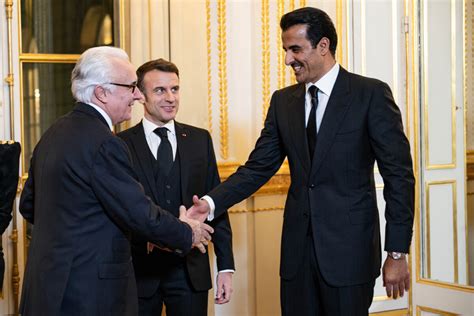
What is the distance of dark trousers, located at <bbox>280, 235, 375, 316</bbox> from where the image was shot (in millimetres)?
2725

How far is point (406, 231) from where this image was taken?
2.77 metres

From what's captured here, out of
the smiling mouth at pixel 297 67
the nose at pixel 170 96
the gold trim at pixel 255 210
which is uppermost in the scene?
the smiling mouth at pixel 297 67

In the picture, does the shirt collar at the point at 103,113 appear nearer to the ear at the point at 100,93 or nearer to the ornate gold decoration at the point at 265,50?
the ear at the point at 100,93

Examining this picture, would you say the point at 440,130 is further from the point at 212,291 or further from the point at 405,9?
the point at 212,291

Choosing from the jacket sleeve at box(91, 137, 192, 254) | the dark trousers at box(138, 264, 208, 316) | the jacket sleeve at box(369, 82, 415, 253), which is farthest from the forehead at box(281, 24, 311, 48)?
the dark trousers at box(138, 264, 208, 316)

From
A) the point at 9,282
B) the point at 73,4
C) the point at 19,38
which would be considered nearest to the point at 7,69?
the point at 19,38

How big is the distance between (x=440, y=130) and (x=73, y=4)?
2.28 meters

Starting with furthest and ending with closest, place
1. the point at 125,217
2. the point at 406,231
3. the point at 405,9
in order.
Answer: the point at 405,9 → the point at 406,231 → the point at 125,217

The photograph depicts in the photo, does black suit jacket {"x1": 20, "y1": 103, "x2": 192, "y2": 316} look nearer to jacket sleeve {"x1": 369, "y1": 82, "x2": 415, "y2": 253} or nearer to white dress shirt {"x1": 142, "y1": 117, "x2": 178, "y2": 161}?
white dress shirt {"x1": 142, "y1": 117, "x2": 178, "y2": 161}

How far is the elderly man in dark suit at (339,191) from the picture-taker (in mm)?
2756

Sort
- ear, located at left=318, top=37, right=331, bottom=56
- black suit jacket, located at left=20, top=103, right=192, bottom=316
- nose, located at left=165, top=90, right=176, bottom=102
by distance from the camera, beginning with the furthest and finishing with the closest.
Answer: nose, located at left=165, top=90, right=176, bottom=102, ear, located at left=318, top=37, right=331, bottom=56, black suit jacket, located at left=20, top=103, right=192, bottom=316

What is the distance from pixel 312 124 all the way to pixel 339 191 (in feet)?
0.95

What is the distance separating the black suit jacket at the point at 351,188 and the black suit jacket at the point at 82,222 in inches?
26.3

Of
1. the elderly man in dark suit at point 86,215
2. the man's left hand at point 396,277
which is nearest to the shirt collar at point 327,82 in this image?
the man's left hand at point 396,277
